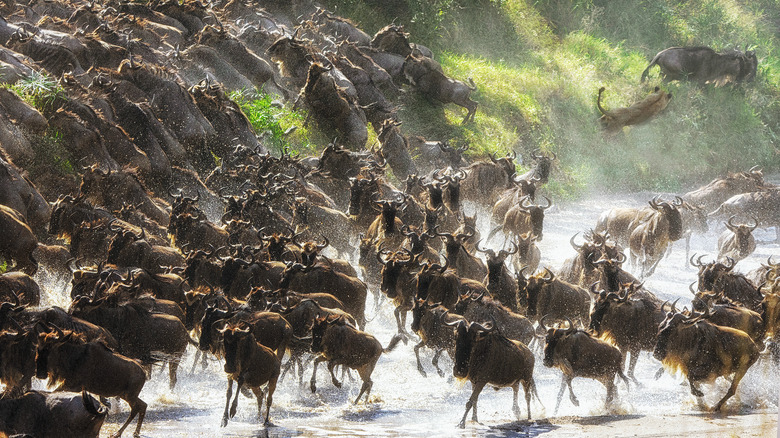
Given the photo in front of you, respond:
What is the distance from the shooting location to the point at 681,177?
26281 millimetres

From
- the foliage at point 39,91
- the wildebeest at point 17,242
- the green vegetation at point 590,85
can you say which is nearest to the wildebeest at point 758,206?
the green vegetation at point 590,85

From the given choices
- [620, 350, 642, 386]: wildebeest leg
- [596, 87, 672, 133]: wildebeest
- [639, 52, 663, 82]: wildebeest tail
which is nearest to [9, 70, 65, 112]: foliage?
[620, 350, 642, 386]: wildebeest leg

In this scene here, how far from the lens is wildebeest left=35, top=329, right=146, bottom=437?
7281 mm

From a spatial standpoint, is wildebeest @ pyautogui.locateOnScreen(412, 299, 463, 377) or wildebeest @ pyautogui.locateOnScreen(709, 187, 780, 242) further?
wildebeest @ pyautogui.locateOnScreen(709, 187, 780, 242)

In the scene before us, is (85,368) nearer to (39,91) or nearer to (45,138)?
(45,138)

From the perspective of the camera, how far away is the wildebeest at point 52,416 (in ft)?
21.0

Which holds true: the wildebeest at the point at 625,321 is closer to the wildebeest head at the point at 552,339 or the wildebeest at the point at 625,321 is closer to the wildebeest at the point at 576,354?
the wildebeest at the point at 576,354

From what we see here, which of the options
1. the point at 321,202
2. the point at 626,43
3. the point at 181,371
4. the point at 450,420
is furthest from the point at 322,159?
the point at 626,43

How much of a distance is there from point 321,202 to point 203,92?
10.2 ft

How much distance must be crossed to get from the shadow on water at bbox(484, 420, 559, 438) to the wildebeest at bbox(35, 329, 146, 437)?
116 inches

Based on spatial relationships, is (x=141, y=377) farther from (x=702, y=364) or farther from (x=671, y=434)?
(x=702, y=364)

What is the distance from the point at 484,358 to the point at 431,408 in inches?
34.3

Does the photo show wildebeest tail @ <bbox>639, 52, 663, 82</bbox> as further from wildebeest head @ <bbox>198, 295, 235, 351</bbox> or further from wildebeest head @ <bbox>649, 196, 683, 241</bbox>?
wildebeest head @ <bbox>198, 295, 235, 351</bbox>

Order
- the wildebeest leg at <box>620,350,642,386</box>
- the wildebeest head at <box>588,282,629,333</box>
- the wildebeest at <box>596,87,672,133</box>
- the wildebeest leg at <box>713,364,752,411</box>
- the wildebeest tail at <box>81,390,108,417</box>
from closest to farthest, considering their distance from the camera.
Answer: the wildebeest tail at <box>81,390,108,417</box>
the wildebeest leg at <box>713,364,752,411</box>
the wildebeest head at <box>588,282,629,333</box>
the wildebeest leg at <box>620,350,642,386</box>
the wildebeest at <box>596,87,672,133</box>
